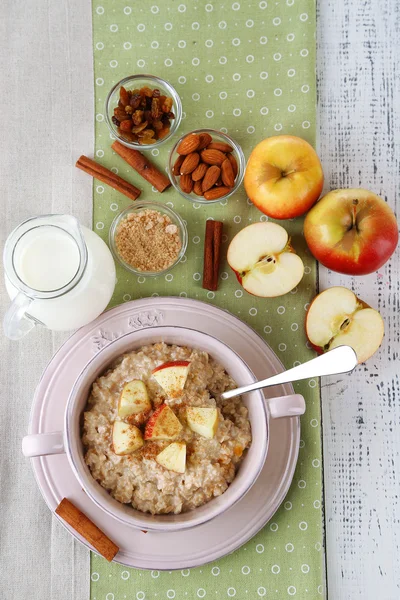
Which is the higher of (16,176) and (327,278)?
(16,176)

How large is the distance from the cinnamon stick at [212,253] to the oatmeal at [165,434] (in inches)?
8.6

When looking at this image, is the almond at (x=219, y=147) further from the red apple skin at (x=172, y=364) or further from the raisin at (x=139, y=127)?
the red apple skin at (x=172, y=364)

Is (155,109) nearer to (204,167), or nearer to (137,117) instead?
(137,117)

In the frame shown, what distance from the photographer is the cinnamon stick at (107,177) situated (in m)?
1.48

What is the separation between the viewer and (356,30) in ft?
5.07

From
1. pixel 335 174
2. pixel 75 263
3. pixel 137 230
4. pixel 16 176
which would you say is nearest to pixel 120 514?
pixel 75 263

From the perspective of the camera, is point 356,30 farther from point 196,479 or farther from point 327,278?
point 196,479

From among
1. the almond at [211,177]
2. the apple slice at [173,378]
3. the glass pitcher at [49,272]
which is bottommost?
the apple slice at [173,378]

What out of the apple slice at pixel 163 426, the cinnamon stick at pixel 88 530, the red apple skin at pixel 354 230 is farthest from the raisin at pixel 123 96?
the cinnamon stick at pixel 88 530

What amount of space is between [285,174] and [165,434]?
26.8 inches

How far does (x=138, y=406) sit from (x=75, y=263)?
34 cm

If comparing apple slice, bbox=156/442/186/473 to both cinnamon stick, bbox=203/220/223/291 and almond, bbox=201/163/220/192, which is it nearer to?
cinnamon stick, bbox=203/220/223/291

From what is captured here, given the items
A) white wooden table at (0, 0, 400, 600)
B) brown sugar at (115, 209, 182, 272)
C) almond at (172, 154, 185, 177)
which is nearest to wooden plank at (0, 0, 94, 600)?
white wooden table at (0, 0, 400, 600)

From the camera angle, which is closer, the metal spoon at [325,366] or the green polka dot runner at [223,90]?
the metal spoon at [325,366]
